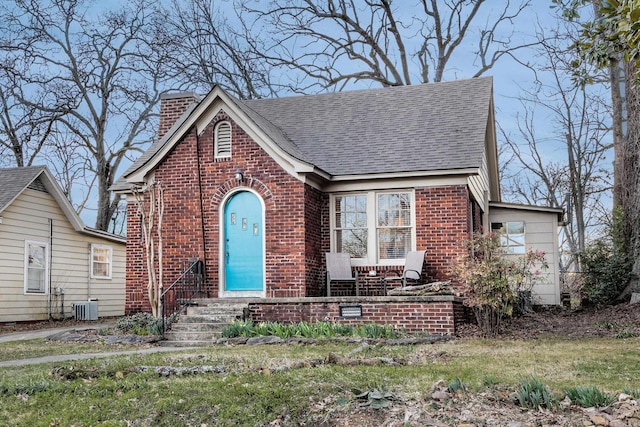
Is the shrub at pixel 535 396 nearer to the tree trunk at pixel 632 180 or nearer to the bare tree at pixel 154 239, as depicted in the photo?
the bare tree at pixel 154 239

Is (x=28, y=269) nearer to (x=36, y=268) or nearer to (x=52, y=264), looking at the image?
(x=36, y=268)

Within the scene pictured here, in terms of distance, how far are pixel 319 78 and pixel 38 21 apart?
11950 millimetres

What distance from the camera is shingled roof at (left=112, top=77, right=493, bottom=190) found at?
1491 cm

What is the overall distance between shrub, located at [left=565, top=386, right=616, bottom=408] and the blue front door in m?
9.46

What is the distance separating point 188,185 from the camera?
50.1 feet

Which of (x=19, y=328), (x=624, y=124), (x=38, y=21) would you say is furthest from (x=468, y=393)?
(x=38, y=21)

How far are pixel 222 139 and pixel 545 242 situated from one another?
9.15 metres

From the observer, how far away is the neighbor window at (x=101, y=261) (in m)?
22.4

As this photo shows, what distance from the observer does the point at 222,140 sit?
15.3 meters

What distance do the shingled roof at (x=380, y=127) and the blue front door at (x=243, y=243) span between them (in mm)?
1544

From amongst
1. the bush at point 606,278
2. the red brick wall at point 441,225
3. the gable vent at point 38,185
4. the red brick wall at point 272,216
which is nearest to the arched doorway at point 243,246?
the red brick wall at point 272,216

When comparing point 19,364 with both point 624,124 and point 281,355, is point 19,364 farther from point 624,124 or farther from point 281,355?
point 624,124

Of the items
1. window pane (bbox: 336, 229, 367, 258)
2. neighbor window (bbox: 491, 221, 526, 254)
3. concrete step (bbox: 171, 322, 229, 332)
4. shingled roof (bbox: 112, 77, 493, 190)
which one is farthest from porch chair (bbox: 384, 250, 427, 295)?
neighbor window (bbox: 491, 221, 526, 254)

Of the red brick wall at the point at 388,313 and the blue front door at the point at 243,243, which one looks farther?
the blue front door at the point at 243,243
